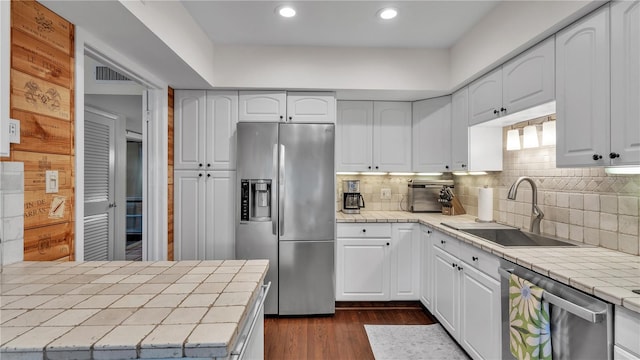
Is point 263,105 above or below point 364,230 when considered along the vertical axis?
above

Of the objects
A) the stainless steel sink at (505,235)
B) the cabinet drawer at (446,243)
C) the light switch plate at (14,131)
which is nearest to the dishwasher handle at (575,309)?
the stainless steel sink at (505,235)

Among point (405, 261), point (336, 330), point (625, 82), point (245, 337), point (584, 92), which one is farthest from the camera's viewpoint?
point (405, 261)

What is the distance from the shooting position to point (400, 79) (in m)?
2.91

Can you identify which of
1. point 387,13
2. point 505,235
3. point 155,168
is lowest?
point 505,235

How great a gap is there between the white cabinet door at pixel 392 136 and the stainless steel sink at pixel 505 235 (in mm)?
992

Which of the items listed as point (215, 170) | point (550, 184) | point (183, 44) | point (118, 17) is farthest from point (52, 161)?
point (550, 184)

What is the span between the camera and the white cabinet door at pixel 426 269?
2.78 m

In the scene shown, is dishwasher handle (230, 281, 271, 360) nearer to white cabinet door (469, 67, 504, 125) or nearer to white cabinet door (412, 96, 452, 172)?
white cabinet door (469, 67, 504, 125)

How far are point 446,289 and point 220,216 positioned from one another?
2084mm

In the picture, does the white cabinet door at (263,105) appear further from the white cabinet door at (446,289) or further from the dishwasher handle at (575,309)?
the dishwasher handle at (575,309)

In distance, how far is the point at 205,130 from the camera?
290 cm

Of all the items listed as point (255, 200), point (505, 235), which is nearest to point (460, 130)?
point (505, 235)

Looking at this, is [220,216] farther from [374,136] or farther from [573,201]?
[573,201]

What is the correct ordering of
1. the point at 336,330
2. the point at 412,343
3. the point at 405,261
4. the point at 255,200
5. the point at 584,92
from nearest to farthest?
1. the point at 584,92
2. the point at 412,343
3. the point at 336,330
4. the point at 255,200
5. the point at 405,261
